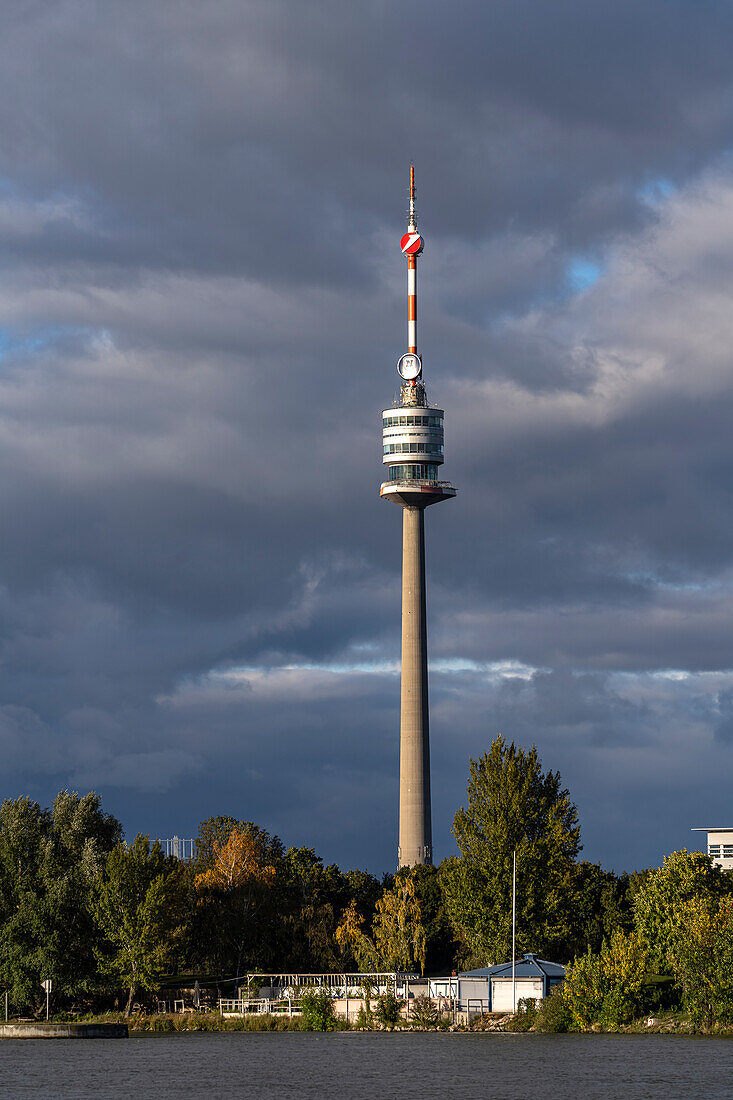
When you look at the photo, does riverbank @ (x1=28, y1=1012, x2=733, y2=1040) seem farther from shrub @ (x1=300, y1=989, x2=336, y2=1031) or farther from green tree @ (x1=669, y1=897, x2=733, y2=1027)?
green tree @ (x1=669, y1=897, x2=733, y2=1027)

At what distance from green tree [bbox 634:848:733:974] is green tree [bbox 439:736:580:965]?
737 cm

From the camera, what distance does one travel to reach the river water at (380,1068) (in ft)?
214

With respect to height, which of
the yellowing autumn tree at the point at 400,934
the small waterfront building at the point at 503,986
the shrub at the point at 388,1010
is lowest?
the shrub at the point at 388,1010

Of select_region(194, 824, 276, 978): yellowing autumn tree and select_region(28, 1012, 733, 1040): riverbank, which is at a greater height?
select_region(194, 824, 276, 978): yellowing autumn tree

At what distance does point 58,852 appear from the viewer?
392 ft

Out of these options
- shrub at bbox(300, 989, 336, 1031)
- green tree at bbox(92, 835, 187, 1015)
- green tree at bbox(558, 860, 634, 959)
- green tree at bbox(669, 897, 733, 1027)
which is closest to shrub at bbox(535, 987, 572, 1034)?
green tree at bbox(669, 897, 733, 1027)

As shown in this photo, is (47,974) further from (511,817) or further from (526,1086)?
(526,1086)

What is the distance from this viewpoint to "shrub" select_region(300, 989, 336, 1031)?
10232 centimetres

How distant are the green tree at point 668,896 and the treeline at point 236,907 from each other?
52.0 inches

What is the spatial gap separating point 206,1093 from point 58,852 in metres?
56.1

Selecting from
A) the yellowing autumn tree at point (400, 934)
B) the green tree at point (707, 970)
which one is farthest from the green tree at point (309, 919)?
the green tree at point (707, 970)

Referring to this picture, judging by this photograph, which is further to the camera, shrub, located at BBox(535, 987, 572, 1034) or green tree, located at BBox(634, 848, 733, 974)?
green tree, located at BBox(634, 848, 733, 974)

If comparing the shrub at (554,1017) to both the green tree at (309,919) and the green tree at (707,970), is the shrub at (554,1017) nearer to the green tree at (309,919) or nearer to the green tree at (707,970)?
the green tree at (707,970)

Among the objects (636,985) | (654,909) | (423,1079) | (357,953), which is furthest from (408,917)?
(423,1079)
